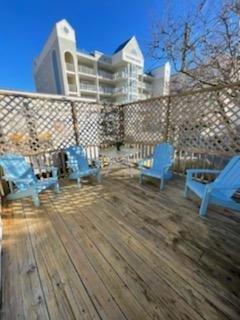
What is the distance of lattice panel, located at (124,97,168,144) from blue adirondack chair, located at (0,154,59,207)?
8.81 feet

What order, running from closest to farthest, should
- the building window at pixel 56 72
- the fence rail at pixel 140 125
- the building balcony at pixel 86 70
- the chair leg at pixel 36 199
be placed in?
the chair leg at pixel 36 199 → the fence rail at pixel 140 125 → the building window at pixel 56 72 → the building balcony at pixel 86 70

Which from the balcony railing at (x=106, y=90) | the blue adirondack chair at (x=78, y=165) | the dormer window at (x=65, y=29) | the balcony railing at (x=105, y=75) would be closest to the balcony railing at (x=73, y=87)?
the balcony railing at (x=106, y=90)

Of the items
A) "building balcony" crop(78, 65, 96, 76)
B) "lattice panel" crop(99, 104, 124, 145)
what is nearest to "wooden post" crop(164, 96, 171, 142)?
"lattice panel" crop(99, 104, 124, 145)

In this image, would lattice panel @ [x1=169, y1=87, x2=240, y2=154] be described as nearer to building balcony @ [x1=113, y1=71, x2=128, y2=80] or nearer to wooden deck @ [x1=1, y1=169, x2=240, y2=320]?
wooden deck @ [x1=1, y1=169, x2=240, y2=320]

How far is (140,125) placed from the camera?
4.70 m

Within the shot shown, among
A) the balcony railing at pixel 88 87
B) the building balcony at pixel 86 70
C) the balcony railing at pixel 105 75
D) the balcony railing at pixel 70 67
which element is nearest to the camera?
the balcony railing at pixel 70 67

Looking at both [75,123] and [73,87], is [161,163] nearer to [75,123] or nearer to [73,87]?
[75,123]

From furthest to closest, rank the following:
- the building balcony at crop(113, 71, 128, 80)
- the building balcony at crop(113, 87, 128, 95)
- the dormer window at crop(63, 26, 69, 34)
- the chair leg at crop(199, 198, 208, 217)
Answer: the building balcony at crop(113, 87, 128, 95) < the building balcony at crop(113, 71, 128, 80) < the dormer window at crop(63, 26, 69, 34) < the chair leg at crop(199, 198, 208, 217)

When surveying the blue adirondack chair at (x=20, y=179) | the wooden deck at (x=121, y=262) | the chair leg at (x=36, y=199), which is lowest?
the wooden deck at (x=121, y=262)

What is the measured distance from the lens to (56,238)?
79.8 inches

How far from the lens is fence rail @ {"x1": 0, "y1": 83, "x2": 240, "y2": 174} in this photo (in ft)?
9.90

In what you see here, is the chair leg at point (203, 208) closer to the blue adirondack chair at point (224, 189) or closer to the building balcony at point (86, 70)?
the blue adirondack chair at point (224, 189)

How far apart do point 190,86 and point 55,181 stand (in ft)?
15.9

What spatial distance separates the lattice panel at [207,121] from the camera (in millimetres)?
2867
